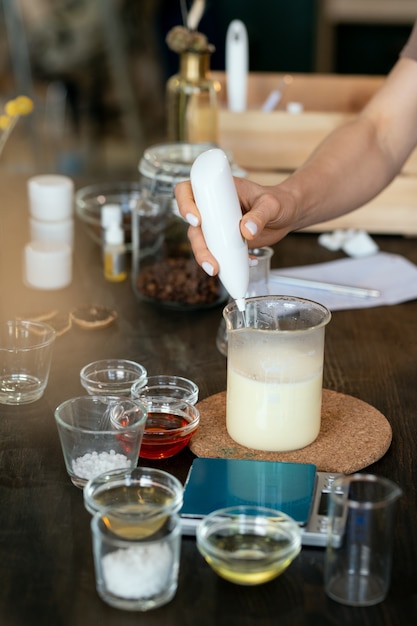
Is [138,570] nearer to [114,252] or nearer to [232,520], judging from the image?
[232,520]

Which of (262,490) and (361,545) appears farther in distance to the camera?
(262,490)

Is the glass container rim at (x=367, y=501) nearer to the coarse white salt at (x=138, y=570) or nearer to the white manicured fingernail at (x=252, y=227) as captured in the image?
the coarse white salt at (x=138, y=570)

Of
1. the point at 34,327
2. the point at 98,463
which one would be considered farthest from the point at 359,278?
the point at 98,463

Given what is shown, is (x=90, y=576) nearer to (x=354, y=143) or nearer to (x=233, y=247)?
(x=233, y=247)

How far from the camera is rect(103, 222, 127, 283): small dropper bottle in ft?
6.17

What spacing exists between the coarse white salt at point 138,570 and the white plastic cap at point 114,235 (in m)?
1.05

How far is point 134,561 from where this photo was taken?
891mm

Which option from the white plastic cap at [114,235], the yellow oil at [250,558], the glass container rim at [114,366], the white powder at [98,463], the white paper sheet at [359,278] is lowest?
the white paper sheet at [359,278]

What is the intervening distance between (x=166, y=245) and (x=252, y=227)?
612 millimetres

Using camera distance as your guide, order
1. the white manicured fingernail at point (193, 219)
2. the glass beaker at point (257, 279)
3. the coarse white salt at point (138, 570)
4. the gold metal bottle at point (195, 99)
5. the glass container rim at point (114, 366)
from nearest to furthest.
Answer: the coarse white salt at point (138, 570), the white manicured fingernail at point (193, 219), the glass container rim at point (114, 366), the glass beaker at point (257, 279), the gold metal bottle at point (195, 99)

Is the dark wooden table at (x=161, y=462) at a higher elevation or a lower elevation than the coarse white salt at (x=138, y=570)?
lower

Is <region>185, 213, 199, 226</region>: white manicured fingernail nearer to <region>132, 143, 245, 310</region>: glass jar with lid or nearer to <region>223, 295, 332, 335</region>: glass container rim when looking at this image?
<region>223, 295, 332, 335</region>: glass container rim

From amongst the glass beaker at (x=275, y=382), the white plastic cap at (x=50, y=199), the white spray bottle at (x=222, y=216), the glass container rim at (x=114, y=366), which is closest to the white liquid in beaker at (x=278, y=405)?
the glass beaker at (x=275, y=382)

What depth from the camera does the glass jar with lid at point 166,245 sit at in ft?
5.68
